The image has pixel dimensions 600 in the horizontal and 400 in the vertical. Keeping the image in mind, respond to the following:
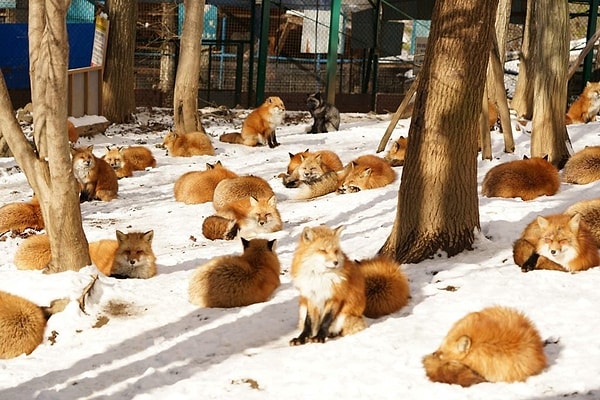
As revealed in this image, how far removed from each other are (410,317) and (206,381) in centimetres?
166

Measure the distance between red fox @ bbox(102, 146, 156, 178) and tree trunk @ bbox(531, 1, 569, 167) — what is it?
6605 millimetres

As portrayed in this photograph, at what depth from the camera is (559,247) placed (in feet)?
21.8

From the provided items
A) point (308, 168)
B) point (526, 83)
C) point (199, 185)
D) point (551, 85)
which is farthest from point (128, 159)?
point (526, 83)

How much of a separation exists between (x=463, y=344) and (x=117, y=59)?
51.0 ft

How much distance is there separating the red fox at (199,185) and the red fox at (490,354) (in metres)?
6.66

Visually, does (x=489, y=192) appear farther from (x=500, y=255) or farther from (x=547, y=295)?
(x=547, y=295)

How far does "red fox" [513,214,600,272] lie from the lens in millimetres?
6664

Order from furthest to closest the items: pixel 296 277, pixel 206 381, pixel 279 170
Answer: pixel 279 170, pixel 296 277, pixel 206 381

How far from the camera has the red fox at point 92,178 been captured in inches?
473

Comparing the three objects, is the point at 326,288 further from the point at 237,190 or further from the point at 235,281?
the point at 237,190

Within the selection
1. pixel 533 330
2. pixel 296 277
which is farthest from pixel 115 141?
pixel 533 330

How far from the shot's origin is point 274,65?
79.7 ft

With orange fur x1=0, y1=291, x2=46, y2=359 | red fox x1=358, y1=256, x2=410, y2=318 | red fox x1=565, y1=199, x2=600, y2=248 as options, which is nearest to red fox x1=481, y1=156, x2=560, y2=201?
red fox x1=565, y1=199, x2=600, y2=248

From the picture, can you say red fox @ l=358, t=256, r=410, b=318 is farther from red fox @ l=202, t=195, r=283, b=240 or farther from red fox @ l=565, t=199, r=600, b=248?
red fox @ l=202, t=195, r=283, b=240
